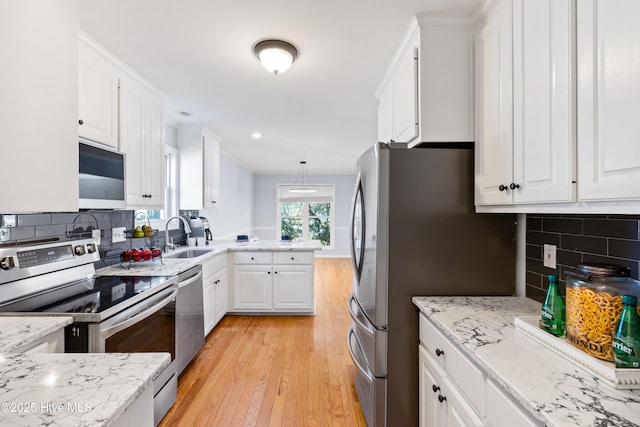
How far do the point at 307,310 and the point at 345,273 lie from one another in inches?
105

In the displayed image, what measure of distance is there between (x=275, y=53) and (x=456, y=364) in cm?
197

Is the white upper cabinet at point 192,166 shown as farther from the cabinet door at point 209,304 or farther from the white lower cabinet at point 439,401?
the white lower cabinet at point 439,401

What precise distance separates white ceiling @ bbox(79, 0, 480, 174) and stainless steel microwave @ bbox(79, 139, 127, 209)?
0.71 meters

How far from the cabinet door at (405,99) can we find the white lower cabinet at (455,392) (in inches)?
43.2

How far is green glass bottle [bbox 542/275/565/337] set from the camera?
43.7 inches

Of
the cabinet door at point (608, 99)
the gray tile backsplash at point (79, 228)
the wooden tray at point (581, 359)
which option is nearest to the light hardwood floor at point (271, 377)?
the gray tile backsplash at point (79, 228)

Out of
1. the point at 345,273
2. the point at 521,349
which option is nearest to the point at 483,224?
the point at 521,349

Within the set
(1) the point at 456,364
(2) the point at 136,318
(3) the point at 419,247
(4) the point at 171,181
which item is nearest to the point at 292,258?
(4) the point at 171,181

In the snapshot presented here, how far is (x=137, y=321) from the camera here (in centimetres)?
171

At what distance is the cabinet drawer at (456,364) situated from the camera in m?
1.06

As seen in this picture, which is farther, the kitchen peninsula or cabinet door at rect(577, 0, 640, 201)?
the kitchen peninsula

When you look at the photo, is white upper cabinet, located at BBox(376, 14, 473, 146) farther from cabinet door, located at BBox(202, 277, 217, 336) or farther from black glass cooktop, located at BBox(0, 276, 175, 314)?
cabinet door, located at BBox(202, 277, 217, 336)

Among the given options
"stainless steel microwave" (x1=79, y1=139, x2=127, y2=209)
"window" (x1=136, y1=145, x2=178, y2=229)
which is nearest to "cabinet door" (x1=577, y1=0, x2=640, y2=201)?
"stainless steel microwave" (x1=79, y1=139, x2=127, y2=209)

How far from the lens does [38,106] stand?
2.72 ft
